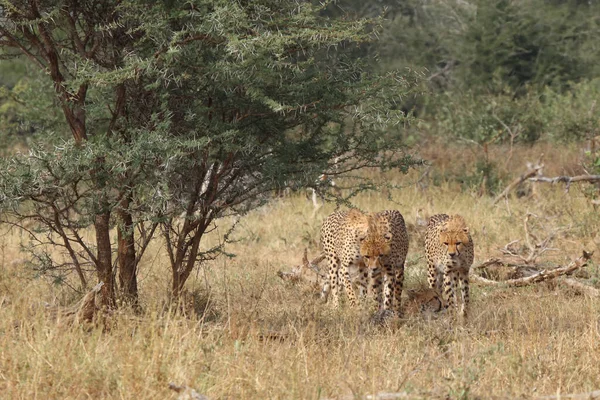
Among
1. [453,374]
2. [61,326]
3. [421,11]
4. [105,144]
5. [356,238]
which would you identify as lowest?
[453,374]

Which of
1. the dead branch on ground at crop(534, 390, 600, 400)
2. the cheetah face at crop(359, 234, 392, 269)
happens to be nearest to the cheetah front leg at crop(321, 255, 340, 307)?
the cheetah face at crop(359, 234, 392, 269)

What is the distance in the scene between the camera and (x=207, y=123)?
6523 mm

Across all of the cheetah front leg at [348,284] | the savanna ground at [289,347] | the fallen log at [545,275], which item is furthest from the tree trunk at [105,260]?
the fallen log at [545,275]

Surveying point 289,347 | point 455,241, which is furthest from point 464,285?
point 289,347

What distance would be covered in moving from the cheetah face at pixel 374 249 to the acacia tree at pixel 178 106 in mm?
767

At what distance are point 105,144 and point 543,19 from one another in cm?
2045

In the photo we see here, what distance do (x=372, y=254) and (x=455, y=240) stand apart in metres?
0.68

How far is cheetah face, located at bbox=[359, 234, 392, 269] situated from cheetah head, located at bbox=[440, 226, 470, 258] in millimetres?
469

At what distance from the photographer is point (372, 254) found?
301 inches

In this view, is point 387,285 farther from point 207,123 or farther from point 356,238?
point 207,123

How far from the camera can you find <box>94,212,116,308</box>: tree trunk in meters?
6.68

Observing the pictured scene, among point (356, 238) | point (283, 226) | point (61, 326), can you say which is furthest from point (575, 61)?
point (61, 326)

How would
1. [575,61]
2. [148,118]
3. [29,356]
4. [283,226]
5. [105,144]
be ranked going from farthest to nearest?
[575,61]
[283,226]
[148,118]
[105,144]
[29,356]

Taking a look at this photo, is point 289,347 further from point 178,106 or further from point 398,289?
point 398,289
